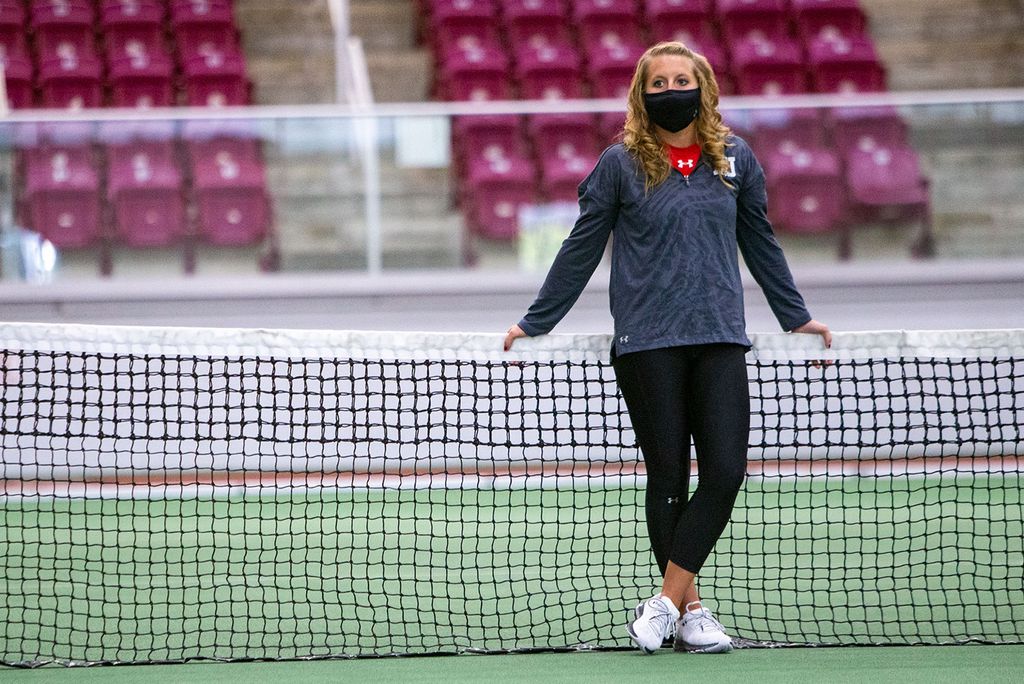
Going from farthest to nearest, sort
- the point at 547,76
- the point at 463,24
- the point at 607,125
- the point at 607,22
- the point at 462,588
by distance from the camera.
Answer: the point at 607,22, the point at 463,24, the point at 547,76, the point at 607,125, the point at 462,588

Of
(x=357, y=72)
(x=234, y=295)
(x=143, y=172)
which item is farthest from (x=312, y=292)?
(x=357, y=72)

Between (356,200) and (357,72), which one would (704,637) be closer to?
(356,200)

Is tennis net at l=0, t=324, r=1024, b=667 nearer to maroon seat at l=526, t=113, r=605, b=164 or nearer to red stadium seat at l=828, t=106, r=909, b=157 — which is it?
maroon seat at l=526, t=113, r=605, b=164

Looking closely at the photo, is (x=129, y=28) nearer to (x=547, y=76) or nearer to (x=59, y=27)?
(x=59, y=27)

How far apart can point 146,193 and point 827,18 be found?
6.04m

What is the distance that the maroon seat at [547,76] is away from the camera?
933 cm

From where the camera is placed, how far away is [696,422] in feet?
10.8

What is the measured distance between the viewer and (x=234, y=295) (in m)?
7.00

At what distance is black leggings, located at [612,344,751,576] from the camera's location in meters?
3.24

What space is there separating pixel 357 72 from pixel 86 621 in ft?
16.4

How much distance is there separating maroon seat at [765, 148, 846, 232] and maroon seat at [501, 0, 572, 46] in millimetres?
3460

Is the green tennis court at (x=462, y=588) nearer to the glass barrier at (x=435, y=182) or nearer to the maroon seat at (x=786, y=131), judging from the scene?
the glass barrier at (x=435, y=182)

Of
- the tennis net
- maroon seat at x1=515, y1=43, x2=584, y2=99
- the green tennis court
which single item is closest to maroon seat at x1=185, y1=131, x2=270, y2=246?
the tennis net

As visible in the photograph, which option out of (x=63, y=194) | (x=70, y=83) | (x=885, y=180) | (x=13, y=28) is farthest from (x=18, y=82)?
(x=885, y=180)
